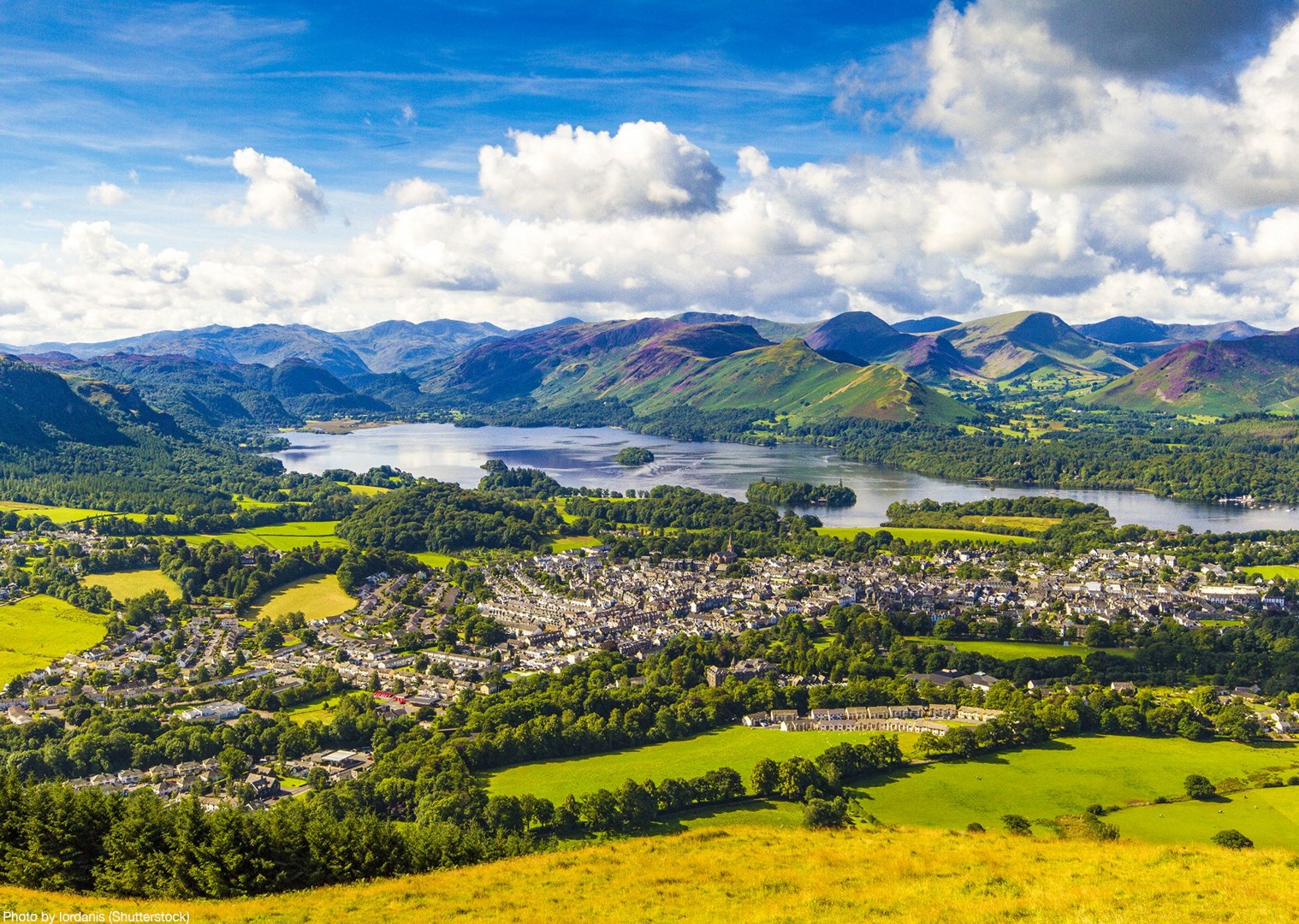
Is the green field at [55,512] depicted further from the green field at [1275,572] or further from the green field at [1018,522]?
the green field at [1275,572]

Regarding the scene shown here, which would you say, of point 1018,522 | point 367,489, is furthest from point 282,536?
point 1018,522

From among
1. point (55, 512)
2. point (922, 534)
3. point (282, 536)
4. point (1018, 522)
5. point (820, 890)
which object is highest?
point (820, 890)

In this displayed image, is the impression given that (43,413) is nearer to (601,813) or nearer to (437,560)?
(437,560)

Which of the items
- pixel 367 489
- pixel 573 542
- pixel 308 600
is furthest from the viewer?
pixel 367 489

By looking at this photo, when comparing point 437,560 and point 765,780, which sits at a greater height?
point 437,560

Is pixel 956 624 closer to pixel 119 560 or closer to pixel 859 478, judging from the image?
pixel 119 560

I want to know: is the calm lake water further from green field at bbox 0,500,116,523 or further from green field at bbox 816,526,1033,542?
green field at bbox 0,500,116,523
